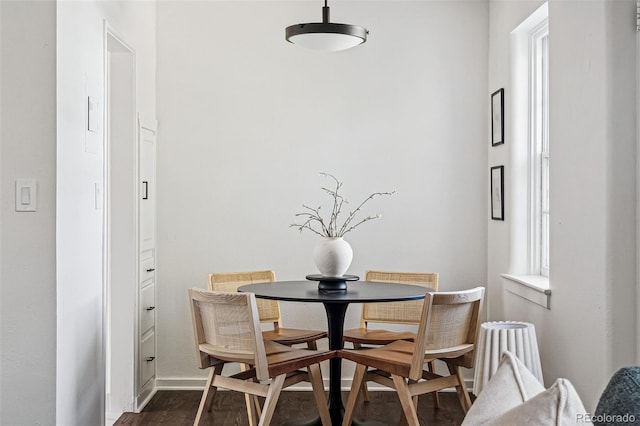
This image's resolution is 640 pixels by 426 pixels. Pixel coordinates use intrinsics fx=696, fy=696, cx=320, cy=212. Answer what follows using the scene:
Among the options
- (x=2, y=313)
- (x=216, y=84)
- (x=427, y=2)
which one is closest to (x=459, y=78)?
(x=427, y=2)

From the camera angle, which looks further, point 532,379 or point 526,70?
point 526,70

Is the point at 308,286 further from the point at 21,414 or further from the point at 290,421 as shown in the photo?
the point at 21,414

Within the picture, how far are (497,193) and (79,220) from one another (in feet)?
8.36

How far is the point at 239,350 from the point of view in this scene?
323 centimetres

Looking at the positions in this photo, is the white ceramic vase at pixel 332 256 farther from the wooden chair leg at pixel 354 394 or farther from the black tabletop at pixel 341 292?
the wooden chair leg at pixel 354 394

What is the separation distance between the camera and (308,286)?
12.8ft

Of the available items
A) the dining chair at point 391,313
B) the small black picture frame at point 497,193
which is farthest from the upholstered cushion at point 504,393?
the small black picture frame at point 497,193

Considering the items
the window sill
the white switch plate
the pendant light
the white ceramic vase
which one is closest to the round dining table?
the white ceramic vase

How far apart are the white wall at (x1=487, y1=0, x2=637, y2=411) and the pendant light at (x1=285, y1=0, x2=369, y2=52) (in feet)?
3.20

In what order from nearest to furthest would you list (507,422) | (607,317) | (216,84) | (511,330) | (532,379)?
(507,422) < (532,379) < (607,317) < (511,330) < (216,84)

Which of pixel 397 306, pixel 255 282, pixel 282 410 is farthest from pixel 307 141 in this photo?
pixel 282 410

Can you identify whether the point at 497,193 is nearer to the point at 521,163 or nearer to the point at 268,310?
the point at 521,163

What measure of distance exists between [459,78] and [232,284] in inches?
81.2

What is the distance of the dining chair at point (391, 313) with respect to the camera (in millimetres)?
4016
